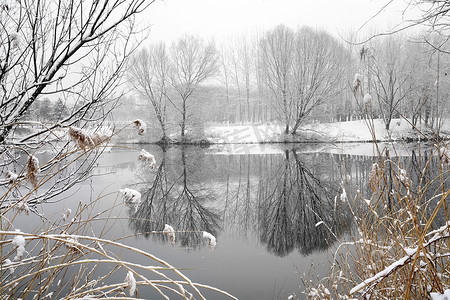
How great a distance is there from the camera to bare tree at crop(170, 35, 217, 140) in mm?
26422

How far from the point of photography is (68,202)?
24.3 ft

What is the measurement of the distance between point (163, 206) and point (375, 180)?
610 centimetres

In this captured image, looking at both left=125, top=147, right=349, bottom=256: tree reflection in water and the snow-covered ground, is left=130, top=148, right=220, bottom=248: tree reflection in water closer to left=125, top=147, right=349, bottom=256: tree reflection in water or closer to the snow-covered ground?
left=125, top=147, right=349, bottom=256: tree reflection in water

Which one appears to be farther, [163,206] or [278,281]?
[163,206]

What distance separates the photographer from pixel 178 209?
7.02m

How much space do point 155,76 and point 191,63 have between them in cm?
345

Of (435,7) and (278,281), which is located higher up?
(435,7)

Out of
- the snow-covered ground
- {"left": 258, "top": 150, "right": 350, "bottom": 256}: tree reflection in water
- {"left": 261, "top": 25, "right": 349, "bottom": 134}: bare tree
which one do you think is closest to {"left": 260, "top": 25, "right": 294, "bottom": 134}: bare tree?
{"left": 261, "top": 25, "right": 349, "bottom": 134}: bare tree

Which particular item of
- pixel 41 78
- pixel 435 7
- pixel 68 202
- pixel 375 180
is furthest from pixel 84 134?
pixel 68 202

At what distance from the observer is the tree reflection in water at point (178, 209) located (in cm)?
575

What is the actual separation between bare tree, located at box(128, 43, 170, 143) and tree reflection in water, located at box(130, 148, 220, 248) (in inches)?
613

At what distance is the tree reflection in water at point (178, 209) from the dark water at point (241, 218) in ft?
0.07

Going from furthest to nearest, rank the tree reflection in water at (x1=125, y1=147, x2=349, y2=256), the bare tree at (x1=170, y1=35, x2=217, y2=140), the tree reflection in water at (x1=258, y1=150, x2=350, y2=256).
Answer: the bare tree at (x1=170, y1=35, x2=217, y2=140)
the tree reflection in water at (x1=125, y1=147, x2=349, y2=256)
the tree reflection in water at (x1=258, y1=150, x2=350, y2=256)

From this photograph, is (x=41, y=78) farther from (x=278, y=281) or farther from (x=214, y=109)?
(x=214, y=109)
